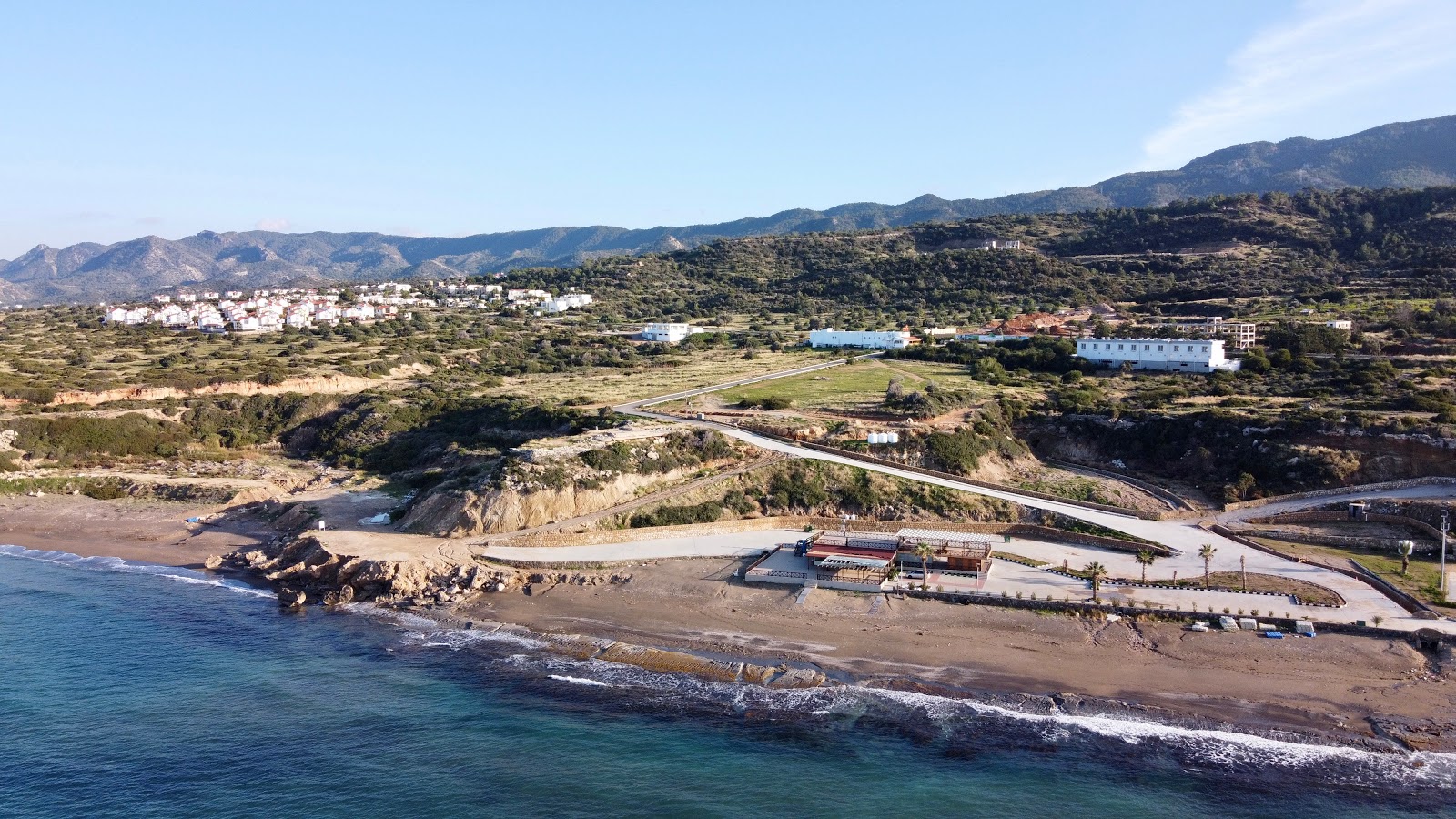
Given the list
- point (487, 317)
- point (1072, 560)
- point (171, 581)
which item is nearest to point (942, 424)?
point (1072, 560)

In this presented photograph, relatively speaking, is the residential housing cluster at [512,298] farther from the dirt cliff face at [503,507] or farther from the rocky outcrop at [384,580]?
the rocky outcrop at [384,580]

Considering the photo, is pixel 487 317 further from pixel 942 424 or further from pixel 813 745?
pixel 813 745

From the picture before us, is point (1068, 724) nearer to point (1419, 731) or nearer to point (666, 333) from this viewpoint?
point (1419, 731)

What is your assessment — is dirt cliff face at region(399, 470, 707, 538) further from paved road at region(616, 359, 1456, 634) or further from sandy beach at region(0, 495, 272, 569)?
paved road at region(616, 359, 1456, 634)

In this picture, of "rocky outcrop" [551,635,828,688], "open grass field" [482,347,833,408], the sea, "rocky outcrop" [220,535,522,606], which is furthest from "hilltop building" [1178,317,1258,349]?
"rocky outcrop" [220,535,522,606]

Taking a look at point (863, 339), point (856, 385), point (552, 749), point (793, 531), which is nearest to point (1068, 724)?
point (552, 749)

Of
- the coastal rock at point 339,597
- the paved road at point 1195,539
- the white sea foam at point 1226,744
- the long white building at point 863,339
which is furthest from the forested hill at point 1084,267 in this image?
the white sea foam at point 1226,744
